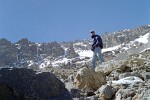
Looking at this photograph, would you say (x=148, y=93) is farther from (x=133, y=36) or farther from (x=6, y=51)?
(x=133, y=36)

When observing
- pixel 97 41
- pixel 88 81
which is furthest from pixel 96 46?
pixel 88 81

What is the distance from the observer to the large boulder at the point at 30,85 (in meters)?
6.94

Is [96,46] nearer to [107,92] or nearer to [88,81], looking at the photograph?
[88,81]

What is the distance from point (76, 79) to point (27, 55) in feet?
592

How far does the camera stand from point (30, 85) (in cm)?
704

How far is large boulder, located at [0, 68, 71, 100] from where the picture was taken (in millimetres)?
6941

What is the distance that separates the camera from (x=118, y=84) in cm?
1045

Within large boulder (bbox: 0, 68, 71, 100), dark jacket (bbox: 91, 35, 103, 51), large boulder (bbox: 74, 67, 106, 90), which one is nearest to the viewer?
large boulder (bbox: 0, 68, 71, 100)

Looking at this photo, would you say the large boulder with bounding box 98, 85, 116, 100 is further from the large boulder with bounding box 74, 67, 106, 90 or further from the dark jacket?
the dark jacket

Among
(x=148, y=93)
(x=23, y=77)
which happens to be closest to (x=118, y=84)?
(x=148, y=93)

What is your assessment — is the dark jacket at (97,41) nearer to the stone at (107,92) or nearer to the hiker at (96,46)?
the hiker at (96,46)

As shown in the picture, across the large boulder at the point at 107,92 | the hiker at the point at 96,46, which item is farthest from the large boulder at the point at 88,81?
the hiker at the point at 96,46

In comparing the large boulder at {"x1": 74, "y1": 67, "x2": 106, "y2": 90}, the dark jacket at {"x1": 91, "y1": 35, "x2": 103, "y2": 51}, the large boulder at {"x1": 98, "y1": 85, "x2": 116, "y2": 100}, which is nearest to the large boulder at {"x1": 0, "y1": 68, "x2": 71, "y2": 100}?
the large boulder at {"x1": 98, "y1": 85, "x2": 116, "y2": 100}

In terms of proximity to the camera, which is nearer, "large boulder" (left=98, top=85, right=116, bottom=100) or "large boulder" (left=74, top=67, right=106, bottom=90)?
"large boulder" (left=98, top=85, right=116, bottom=100)
